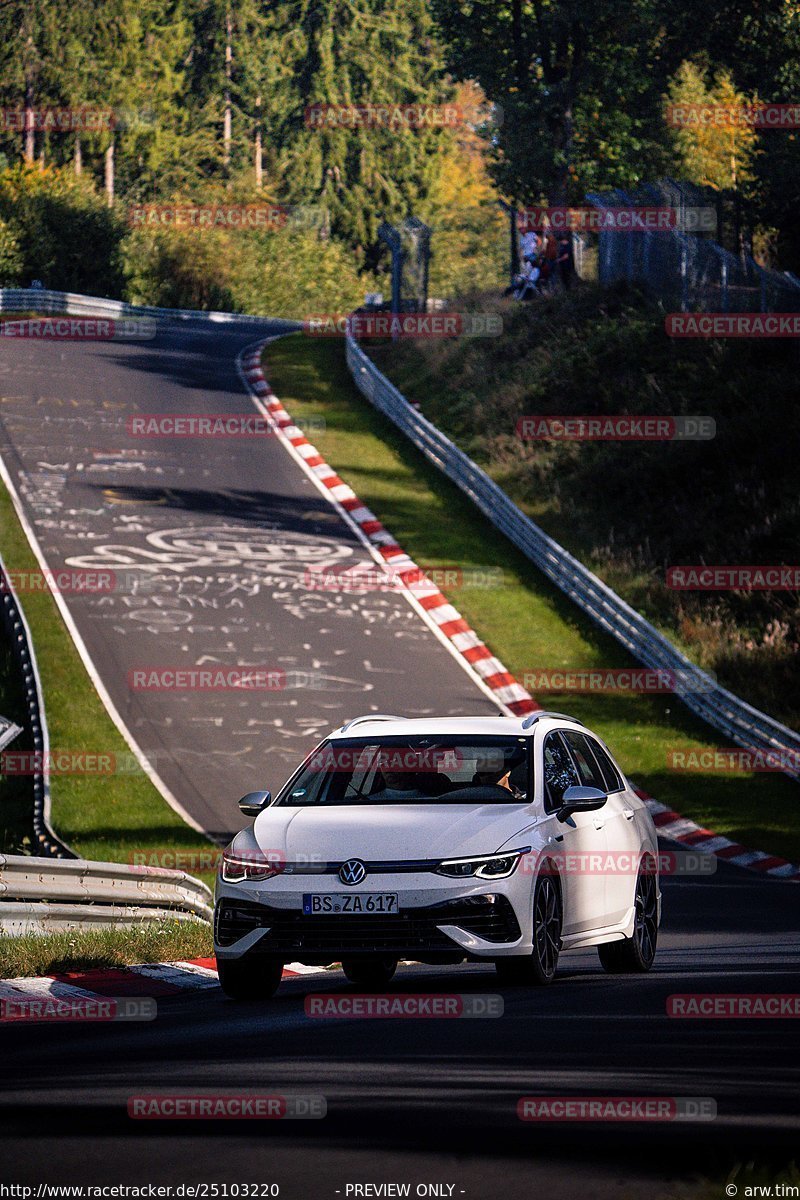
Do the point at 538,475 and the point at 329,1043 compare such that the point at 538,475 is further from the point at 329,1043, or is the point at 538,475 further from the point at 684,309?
the point at 329,1043

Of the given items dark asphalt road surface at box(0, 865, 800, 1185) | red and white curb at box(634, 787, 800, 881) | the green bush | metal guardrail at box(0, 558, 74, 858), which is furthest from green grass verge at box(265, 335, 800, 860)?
the green bush

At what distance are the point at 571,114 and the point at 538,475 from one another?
24.1 metres

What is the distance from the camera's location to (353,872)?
32.3 feet

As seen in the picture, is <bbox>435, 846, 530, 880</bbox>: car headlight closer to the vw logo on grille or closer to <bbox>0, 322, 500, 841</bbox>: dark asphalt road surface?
the vw logo on grille

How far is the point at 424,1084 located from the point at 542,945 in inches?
128

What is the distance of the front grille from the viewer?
32.1ft

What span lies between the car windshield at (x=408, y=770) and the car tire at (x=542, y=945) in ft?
2.22

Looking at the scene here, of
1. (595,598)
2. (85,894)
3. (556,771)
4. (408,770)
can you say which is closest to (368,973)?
(408,770)

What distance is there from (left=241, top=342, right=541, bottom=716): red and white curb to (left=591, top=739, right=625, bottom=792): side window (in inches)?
484

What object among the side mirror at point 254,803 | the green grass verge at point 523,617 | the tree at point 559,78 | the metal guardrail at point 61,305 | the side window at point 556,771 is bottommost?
the green grass verge at point 523,617

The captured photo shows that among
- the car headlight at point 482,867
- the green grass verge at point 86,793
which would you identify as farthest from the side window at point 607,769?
the green grass verge at point 86,793

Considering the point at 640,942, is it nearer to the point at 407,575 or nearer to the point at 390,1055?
the point at 390,1055

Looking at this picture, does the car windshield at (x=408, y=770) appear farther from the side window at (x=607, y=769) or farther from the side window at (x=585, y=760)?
the side window at (x=607, y=769)

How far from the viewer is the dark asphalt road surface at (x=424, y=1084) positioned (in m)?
5.65
